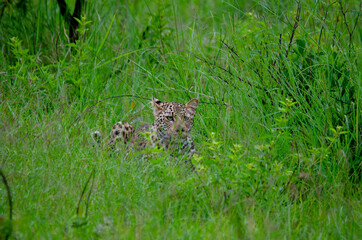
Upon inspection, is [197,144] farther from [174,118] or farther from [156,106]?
[156,106]

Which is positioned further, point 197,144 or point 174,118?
point 197,144

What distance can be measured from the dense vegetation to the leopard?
0.17 metres

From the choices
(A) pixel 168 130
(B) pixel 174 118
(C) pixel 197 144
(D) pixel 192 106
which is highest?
(D) pixel 192 106

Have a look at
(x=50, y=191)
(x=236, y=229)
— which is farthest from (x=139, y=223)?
(x=50, y=191)

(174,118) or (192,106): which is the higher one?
(192,106)

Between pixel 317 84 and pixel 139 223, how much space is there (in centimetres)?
254

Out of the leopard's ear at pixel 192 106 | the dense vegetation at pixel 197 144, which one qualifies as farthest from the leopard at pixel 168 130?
the dense vegetation at pixel 197 144

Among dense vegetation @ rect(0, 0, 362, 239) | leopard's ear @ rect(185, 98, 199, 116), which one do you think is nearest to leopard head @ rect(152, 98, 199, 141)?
Result: leopard's ear @ rect(185, 98, 199, 116)

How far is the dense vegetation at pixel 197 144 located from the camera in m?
3.58

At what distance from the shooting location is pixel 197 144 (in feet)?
17.8

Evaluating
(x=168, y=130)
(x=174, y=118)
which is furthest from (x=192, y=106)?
(x=168, y=130)

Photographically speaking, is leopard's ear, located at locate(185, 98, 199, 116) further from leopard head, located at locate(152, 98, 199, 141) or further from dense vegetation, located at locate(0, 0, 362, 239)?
dense vegetation, located at locate(0, 0, 362, 239)

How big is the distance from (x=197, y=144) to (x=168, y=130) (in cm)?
39

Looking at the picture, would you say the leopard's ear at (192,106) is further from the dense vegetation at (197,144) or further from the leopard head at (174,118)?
the dense vegetation at (197,144)
